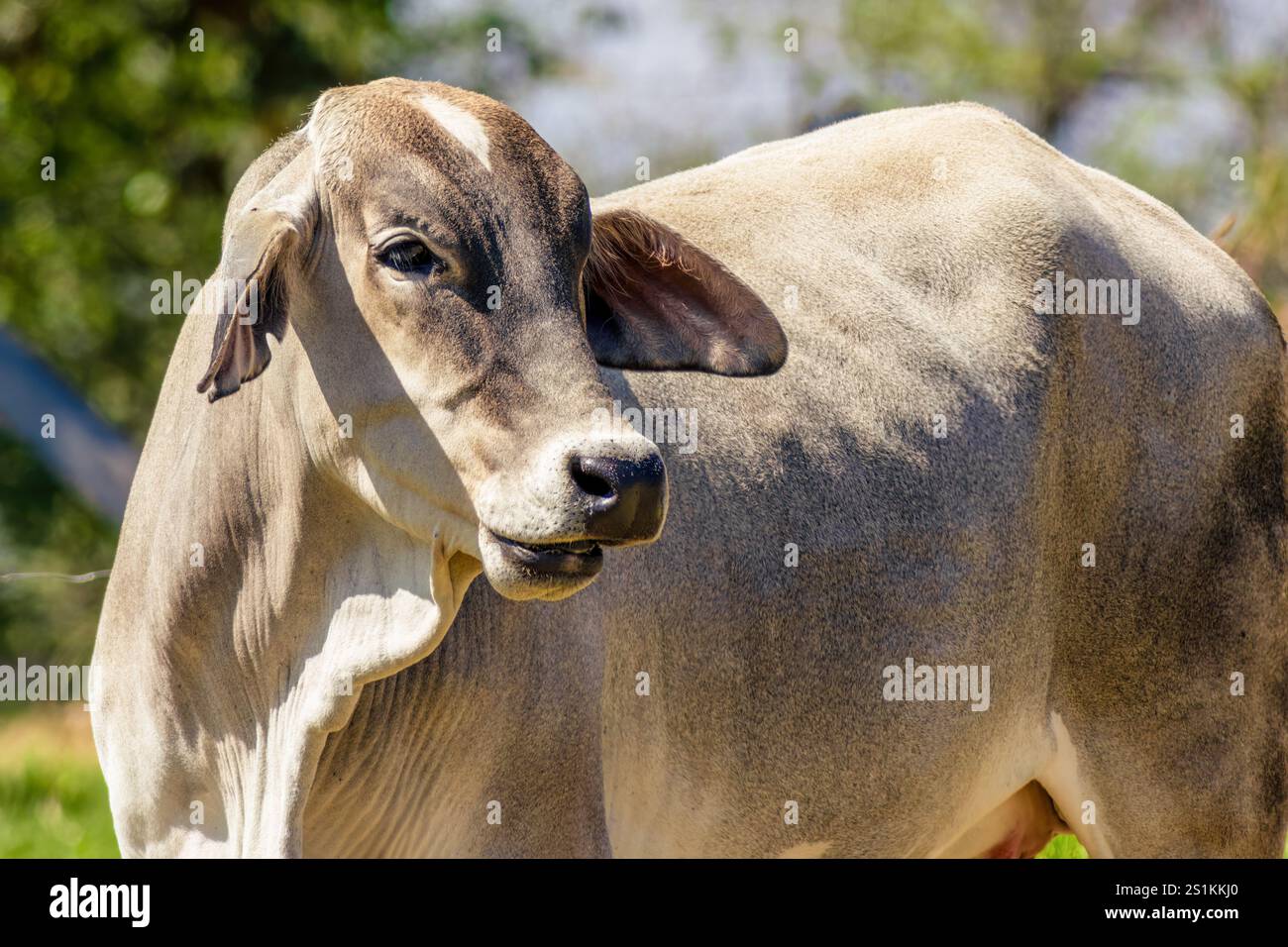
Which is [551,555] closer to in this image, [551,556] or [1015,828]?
[551,556]

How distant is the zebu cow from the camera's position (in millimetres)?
3727

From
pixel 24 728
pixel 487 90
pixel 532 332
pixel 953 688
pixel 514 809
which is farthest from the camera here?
pixel 487 90

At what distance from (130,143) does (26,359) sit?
506cm

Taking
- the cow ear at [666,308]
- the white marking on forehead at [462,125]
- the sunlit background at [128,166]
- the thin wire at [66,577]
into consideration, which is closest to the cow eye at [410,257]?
the white marking on forehead at [462,125]

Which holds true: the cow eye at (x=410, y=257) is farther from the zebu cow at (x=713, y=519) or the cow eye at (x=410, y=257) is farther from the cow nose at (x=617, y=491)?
the cow nose at (x=617, y=491)

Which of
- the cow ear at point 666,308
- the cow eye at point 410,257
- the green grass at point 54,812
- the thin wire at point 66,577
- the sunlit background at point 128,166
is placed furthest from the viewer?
the sunlit background at point 128,166

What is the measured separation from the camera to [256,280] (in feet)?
12.4

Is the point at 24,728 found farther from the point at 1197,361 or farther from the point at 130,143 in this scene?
the point at 1197,361

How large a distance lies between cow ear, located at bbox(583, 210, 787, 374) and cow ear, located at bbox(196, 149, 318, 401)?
2.49ft

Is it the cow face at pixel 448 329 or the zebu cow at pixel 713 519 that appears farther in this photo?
the zebu cow at pixel 713 519

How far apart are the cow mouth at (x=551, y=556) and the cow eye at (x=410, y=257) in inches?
23.3

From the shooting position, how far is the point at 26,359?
1174 centimetres

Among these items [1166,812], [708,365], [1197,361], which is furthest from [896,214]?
[1166,812]

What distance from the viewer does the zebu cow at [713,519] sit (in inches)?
147
